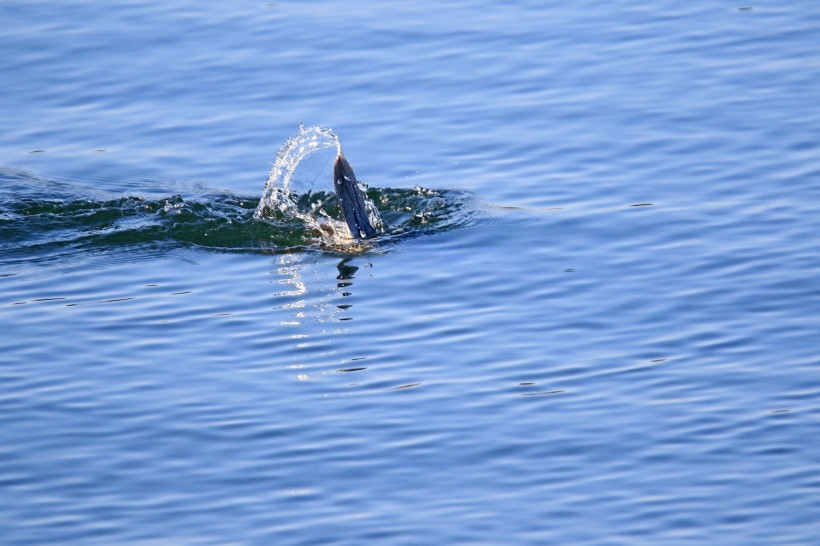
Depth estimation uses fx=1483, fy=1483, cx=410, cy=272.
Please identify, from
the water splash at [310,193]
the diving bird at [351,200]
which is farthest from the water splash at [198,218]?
the diving bird at [351,200]

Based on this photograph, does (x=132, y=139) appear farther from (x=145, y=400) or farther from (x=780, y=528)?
(x=780, y=528)

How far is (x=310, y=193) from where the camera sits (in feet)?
44.7

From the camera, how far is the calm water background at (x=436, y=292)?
26.9ft

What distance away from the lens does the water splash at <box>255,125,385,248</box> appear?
41.8 ft

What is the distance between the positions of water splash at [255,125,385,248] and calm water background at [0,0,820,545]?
36 cm

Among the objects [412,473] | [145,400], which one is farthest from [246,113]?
[412,473]

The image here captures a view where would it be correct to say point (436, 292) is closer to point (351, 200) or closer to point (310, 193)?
point (351, 200)

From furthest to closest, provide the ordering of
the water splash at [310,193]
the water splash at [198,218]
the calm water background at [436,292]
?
the water splash at [310,193], the water splash at [198,218], the calm water background at [436,292]

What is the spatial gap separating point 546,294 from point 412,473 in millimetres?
2930

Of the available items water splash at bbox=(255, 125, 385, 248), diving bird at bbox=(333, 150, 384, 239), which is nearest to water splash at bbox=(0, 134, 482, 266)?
water splash at bbox=(255, 125, 385, 248)

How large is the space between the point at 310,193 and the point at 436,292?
9.47ft

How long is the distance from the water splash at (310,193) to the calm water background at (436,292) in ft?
1.17

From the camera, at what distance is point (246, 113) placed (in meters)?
15.3

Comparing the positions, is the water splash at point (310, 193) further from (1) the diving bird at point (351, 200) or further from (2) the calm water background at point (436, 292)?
(2) the calm water background at point (436, 292)
